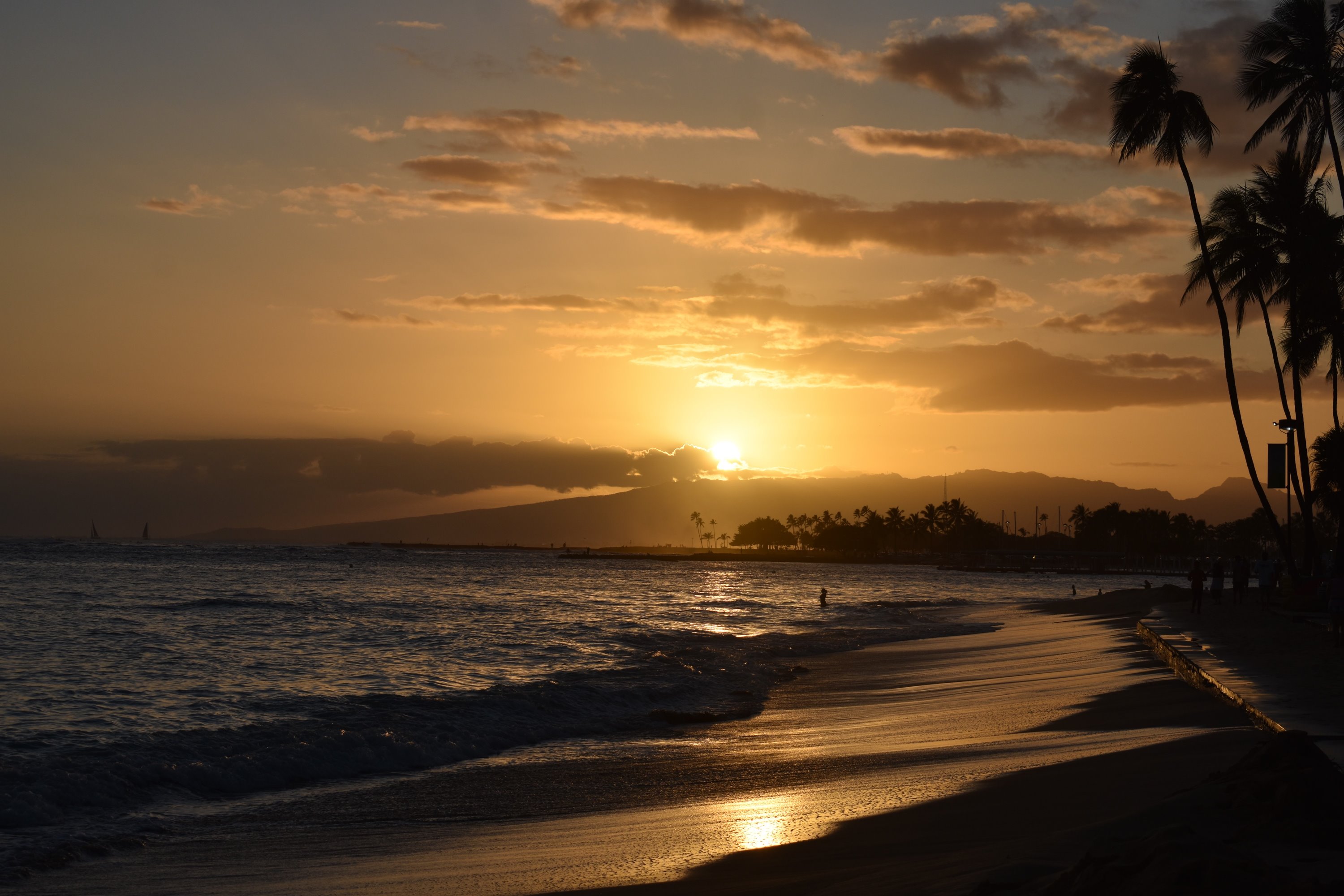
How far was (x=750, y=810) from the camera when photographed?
9.43 m

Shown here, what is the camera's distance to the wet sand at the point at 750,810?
23.4ft

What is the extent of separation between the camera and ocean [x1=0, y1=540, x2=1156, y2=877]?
1176 cm

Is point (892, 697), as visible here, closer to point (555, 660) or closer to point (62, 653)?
point (555, 660)

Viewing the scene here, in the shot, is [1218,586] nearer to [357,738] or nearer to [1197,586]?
[1197,586]

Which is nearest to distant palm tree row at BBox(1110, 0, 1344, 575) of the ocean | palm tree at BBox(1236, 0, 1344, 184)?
palm tree at BBox(1236, 0, 1344, 184)

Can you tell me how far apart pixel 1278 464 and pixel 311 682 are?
112 ft

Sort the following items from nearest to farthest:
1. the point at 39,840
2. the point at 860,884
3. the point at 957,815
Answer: the point at 860,884 < the point at 957,815 < the point at 39,840

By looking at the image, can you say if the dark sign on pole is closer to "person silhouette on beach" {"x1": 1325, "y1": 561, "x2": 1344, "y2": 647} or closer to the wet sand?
"person silhouette on beach" {"x1": 1325, "y1": 561, "x2": 1344, "y2": 647}

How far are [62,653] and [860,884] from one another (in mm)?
23633

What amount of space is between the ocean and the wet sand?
1315 mm

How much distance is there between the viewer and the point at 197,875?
26.9 feet

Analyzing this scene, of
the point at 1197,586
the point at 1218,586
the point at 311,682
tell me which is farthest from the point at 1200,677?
the point at 1218,586

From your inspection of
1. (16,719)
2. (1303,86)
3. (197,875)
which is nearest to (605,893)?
(197,875)

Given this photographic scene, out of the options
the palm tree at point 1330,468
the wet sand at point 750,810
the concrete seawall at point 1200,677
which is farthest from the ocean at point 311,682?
the palm tree at point 1330,468
